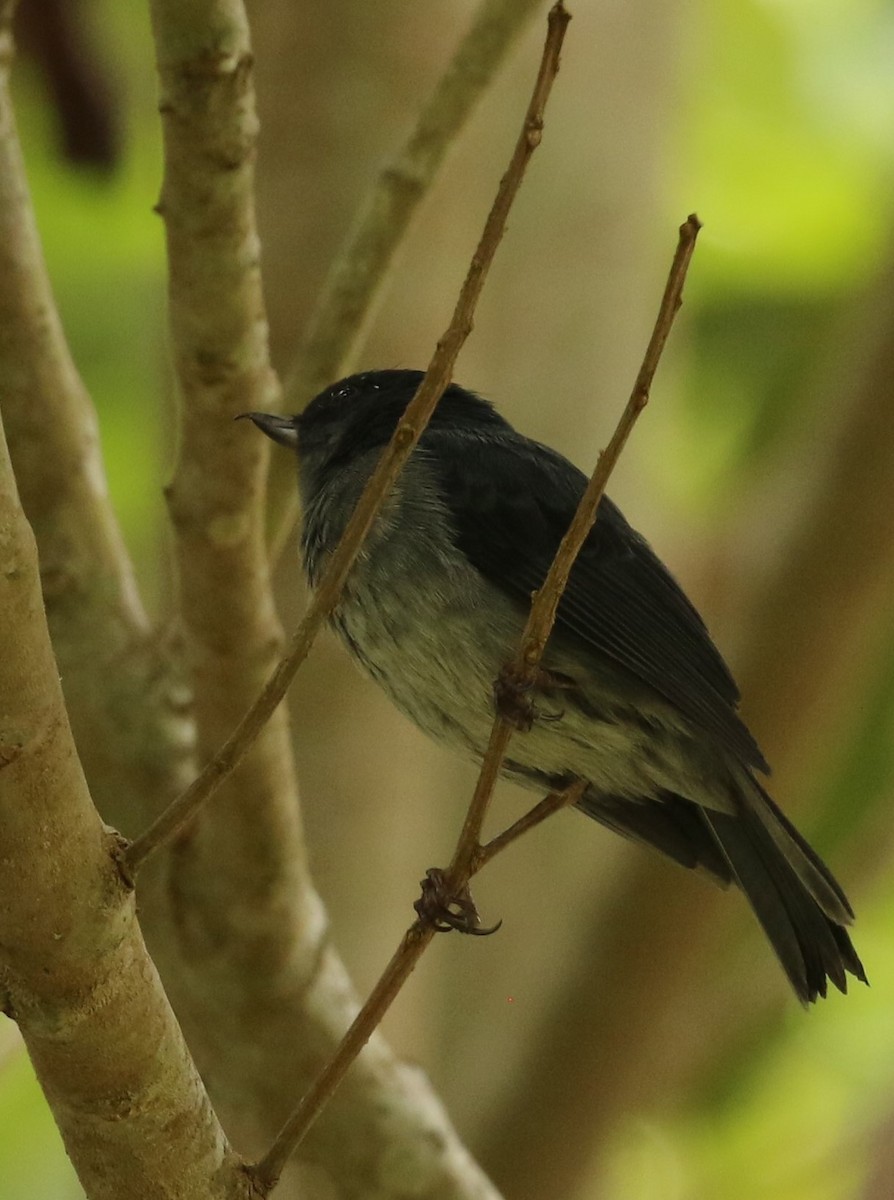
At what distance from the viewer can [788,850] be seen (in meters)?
3.22

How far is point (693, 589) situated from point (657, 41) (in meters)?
1.84

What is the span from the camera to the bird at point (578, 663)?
125 inches

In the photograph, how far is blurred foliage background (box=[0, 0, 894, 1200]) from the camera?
4.21 meters

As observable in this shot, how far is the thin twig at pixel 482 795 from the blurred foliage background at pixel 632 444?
1980 mm

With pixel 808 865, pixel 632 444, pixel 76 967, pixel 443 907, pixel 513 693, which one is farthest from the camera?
pixel 632 444

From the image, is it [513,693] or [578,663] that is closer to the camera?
[513,693]

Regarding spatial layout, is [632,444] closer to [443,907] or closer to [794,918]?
[794,918]

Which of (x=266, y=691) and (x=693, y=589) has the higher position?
(x=266, y=691)

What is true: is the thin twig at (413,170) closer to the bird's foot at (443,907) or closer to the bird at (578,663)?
the bird at (578,663)

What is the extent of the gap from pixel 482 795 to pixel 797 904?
133 centimetres

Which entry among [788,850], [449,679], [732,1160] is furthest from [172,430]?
[732,1160]

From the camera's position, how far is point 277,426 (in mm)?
3418

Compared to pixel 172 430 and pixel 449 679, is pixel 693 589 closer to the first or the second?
pixel 172 430

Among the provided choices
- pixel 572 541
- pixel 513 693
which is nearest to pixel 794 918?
pixel 513 693
